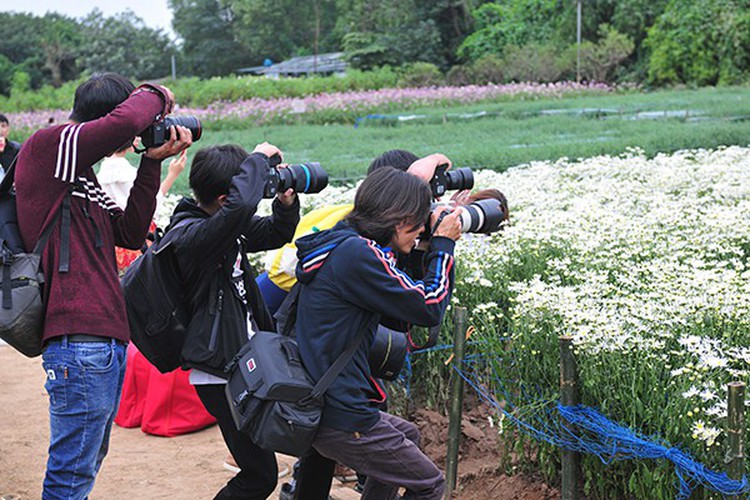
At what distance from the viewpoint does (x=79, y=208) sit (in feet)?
9.58

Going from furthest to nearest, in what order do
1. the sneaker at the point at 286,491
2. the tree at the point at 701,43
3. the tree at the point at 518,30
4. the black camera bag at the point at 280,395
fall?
the tree at the point at 518,30, the tree at the point at 701,43, the sneaker at the point at 286,491, the black camera bag at the point at 280,395

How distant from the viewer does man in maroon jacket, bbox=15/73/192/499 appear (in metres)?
2.80

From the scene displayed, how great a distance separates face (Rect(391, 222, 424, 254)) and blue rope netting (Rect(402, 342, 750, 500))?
94 centimetres

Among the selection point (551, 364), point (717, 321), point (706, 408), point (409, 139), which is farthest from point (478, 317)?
point (409, 139)

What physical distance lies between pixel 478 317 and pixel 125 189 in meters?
2.39

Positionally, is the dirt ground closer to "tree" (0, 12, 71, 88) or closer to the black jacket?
the black jacket

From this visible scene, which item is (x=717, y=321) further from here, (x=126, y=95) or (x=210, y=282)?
(x=126, y=95)

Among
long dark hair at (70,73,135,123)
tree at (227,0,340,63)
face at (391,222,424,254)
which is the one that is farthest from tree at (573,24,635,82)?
long dark hair at (70,73,135,123)

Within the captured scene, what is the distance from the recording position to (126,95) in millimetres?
3057

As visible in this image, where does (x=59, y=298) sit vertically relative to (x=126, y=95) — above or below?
below

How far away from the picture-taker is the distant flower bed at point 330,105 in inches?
944

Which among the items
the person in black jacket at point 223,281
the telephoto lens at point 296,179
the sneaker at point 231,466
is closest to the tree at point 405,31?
the sneaker at point 231,466

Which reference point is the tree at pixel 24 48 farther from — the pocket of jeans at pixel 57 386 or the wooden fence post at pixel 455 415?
the pocket of jeans at pixel 57 386

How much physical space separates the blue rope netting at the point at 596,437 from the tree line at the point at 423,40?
29.7 meters
